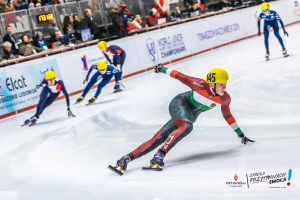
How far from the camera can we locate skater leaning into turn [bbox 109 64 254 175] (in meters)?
3.61

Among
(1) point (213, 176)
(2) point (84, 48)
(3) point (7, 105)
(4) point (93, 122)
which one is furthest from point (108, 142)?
(2) point (84, 48)

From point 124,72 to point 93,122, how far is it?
601cm

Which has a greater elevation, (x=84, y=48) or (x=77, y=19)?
(x=77, y=19)

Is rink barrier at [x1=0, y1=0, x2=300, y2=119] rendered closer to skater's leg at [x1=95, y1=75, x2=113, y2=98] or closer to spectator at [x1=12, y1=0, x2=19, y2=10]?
skater's leg at [x1=95, y1=75, x2=113, y2=98]

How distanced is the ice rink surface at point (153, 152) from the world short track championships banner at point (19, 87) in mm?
850

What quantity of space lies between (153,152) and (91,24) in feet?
29.0

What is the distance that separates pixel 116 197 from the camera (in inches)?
127

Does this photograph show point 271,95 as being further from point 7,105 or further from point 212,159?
point 7,105

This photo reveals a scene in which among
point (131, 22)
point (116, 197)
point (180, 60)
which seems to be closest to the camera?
point (116, 197)

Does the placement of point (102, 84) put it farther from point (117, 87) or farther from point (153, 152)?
point (153, 152)

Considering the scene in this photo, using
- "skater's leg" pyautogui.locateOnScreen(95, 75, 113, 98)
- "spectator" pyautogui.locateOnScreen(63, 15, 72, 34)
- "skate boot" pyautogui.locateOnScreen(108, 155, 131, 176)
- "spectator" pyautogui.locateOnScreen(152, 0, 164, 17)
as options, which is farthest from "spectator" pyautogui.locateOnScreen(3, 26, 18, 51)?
"skate boot" pyautogui.locateOnScreen(108, 155, 131, 176)

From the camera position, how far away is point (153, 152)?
4.42 metres

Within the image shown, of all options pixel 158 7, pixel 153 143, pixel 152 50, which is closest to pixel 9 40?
pixel 152 50

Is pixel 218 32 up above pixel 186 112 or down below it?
above
